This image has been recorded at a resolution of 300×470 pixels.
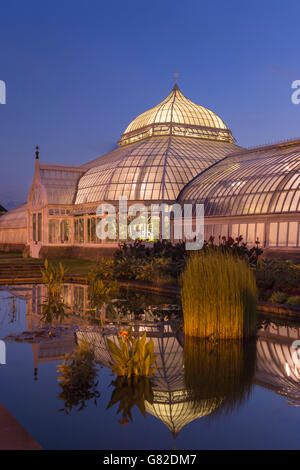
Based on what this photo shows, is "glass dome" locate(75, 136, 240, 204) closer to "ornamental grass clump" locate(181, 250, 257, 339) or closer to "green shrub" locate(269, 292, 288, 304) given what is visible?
"green shrub" locate(269, 292, 288, 304)

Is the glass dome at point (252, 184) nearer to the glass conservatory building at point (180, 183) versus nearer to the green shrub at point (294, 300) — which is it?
the glass conservatory building at point (180, 183)

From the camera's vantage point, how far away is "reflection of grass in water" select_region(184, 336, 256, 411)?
6.00 meters

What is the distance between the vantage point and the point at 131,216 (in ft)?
99.5

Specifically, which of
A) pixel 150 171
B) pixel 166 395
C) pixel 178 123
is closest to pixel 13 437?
pixel 166 395

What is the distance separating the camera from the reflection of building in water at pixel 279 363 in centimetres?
631

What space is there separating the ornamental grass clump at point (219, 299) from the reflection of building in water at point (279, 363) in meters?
0.58

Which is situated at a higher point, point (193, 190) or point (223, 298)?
point (193, 190)

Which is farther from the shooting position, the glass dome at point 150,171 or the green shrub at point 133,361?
the glass dome at point 150,171

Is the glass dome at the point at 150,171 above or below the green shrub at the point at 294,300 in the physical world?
above

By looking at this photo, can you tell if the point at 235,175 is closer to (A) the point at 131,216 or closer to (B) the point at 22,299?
(A) the point at 131,216

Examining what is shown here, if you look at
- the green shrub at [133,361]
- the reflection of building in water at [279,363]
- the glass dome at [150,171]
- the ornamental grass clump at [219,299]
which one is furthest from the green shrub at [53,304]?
the glass dome at [150,171]

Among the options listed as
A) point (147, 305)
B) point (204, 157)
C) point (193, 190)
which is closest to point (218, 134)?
point (204, 157)
